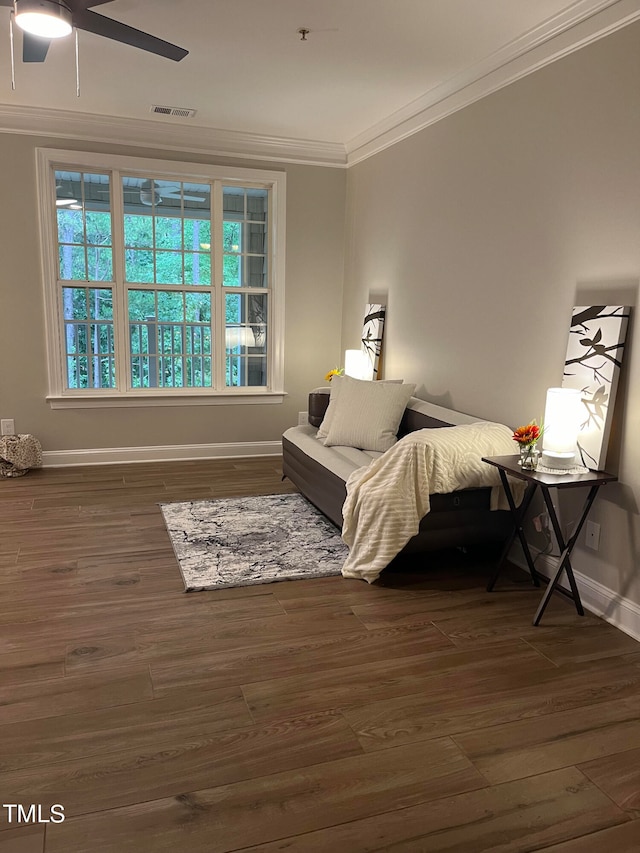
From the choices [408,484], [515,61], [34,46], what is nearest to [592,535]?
[408,484]

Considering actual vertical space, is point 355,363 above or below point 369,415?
above

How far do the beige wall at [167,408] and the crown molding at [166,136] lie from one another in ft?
0.23

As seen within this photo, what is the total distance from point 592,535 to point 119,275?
13.6ft

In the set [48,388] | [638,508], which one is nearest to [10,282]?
[48,388]

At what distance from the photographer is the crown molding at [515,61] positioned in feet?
9.54

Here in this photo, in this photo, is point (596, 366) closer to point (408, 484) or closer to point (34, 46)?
point (408, 484)

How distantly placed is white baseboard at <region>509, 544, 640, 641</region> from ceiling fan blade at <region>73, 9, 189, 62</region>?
305cm

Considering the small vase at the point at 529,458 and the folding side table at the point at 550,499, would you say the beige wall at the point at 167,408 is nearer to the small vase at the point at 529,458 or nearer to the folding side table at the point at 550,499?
the folding side table at the point at 550,499

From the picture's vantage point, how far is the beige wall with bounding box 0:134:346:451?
5.02 meters

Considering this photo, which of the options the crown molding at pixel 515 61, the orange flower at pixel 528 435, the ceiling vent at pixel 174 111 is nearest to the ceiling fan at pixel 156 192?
the ceiling vent at pixel 174 111

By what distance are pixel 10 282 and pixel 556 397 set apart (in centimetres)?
420

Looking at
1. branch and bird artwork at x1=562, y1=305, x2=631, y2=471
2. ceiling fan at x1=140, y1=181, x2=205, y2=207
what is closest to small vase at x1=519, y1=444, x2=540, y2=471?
branch and bird artwork at x1=562, y1=305, x2=631, y2=471

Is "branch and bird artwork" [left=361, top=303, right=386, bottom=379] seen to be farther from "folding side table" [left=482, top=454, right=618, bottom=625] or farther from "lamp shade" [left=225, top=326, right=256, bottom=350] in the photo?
"folding side table" [left=482, top=454, right=618, bottom=625]

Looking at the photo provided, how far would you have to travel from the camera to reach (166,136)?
524 centimetres
